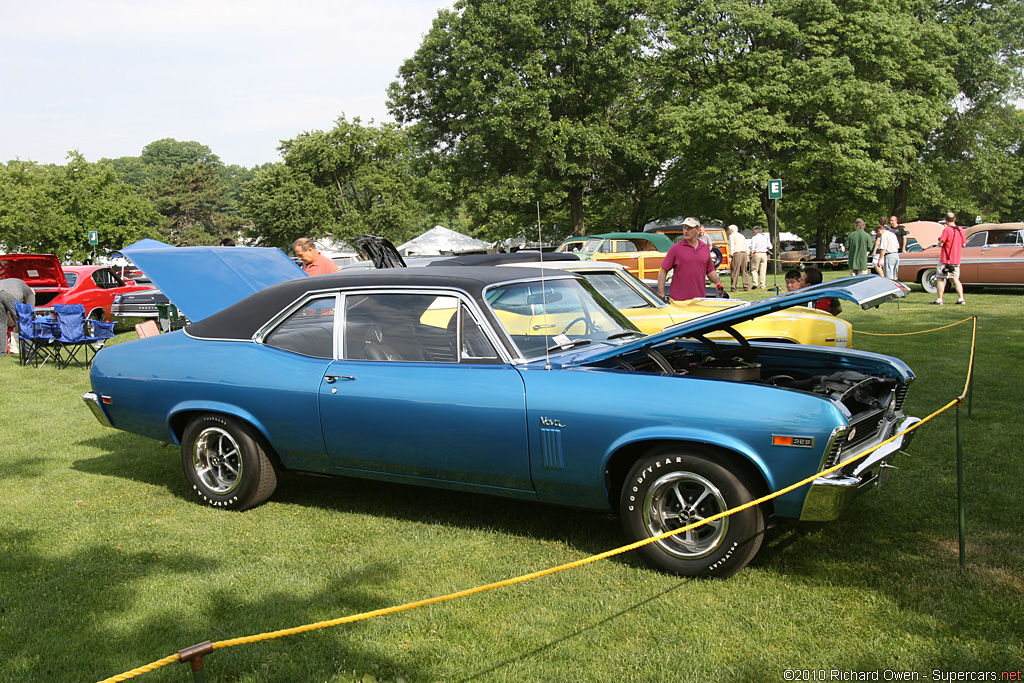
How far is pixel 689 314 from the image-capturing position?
7.80 metres

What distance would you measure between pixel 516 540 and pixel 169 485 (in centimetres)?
298

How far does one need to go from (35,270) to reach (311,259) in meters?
11.7

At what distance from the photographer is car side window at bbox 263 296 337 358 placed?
503cm

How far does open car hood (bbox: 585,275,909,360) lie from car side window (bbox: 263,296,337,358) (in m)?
1.71

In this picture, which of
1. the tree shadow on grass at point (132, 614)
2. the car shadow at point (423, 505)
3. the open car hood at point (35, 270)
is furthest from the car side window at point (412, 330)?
the open car hood at point (35, 270)

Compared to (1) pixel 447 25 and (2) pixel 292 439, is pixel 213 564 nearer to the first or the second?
(2) pixel 292 439

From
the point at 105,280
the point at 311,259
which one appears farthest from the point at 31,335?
the point at 311,259

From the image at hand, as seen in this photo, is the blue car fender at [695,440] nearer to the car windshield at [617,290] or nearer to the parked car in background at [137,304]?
the car windshield at [617,290]

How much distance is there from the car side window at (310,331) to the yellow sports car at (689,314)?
79.4 inches

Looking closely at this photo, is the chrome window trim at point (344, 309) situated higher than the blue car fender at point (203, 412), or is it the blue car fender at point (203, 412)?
the chrome window trim at point (344, 309)

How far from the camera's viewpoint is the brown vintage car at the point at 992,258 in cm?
1803

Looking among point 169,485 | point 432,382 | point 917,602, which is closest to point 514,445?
point 432,382

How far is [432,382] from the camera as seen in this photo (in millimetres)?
4508

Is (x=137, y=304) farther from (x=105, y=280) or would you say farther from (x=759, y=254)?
(x=759, y=254)
